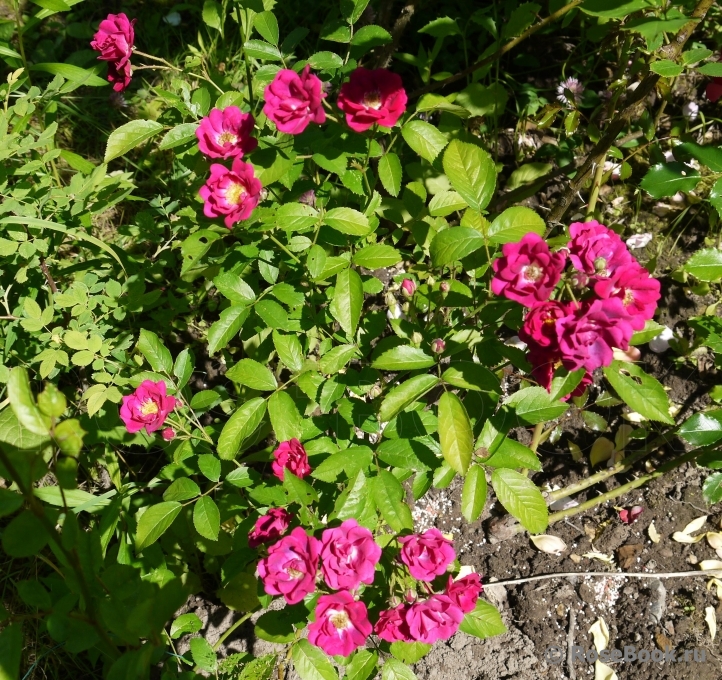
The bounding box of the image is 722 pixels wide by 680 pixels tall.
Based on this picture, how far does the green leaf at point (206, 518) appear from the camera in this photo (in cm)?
137

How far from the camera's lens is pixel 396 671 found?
1.31m

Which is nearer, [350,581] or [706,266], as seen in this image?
[350,581]

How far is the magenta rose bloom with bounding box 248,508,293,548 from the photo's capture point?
1.25 meters

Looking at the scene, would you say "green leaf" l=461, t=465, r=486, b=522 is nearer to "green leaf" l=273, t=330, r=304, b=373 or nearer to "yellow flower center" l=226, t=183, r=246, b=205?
"green leaf" l=273, t=330, r=304, b=373

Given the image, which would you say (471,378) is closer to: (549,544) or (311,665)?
(311,665)

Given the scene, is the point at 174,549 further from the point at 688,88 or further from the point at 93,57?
the point at 688,88

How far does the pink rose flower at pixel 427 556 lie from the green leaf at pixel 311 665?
31 cm

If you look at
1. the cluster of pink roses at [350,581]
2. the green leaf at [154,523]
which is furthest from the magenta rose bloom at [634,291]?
the green leaf at [154,523]

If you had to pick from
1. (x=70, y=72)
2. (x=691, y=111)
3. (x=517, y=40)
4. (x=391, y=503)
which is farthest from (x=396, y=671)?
(x=691, y=111)

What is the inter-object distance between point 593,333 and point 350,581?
0.60 m

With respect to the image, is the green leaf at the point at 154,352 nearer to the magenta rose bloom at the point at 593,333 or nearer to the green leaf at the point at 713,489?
the magenta rose bloom at the point at 593,333

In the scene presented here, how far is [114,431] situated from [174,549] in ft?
1.31

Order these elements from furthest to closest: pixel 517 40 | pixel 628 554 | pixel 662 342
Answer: pixel 662 342, pixel 628 554, pixel 517 40

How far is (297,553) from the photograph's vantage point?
A: 1092mm
